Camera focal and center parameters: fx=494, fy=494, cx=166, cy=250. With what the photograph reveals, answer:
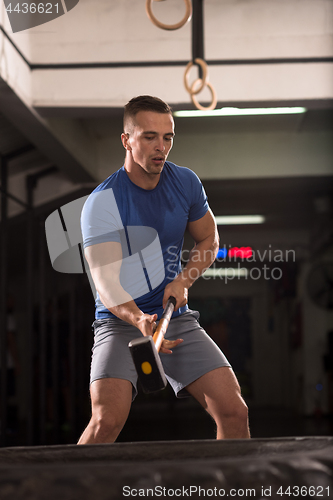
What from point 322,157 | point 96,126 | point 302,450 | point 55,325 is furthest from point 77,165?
point 302,450

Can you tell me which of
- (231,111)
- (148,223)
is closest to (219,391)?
(148,223)

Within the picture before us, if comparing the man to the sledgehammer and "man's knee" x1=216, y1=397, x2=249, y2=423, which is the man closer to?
"man's knee" x1=216, y1=397, x2=249, y2=423

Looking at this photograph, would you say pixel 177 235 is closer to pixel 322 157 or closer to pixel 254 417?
pixel 322 157

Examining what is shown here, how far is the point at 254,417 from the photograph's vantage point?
21.9 ft

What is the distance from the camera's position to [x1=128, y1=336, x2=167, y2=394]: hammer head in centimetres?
110

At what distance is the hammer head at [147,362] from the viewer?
1097mm

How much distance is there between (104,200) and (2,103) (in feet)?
5.53
